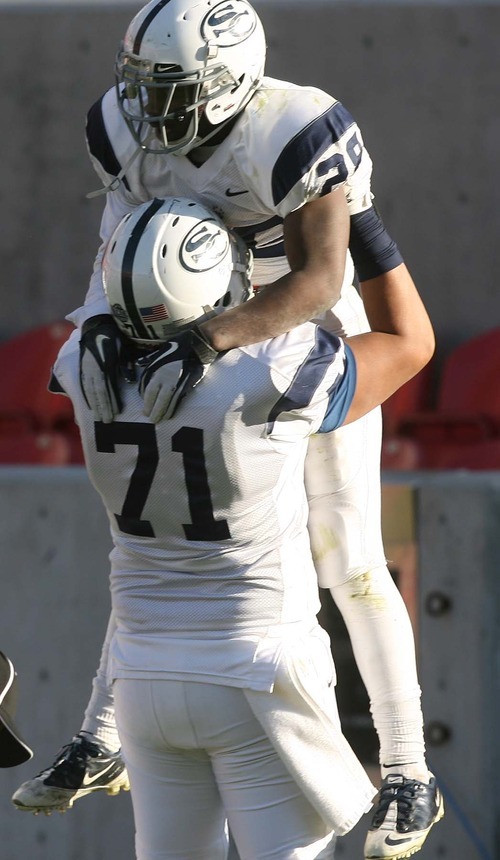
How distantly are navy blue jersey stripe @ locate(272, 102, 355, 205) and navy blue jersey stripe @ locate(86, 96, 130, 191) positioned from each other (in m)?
0.44

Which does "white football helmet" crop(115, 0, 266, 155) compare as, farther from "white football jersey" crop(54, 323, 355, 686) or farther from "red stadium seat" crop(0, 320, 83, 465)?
"red stadium seat" crop(0, 320, 83, 465)

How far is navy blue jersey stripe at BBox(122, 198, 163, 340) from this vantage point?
8.39ft

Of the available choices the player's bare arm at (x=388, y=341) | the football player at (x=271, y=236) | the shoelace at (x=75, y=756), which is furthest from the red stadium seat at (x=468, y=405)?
the shoelace at (x=75, y=756)

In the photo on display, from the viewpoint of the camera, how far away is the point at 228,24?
2820mm

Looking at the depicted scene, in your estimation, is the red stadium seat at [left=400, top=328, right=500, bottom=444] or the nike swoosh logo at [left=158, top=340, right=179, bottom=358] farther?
the red stadium seat at [left=400, top=328, right=500, bottom=444]

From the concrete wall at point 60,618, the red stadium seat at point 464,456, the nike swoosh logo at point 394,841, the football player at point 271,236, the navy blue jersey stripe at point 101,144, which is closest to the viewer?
the football player at point 271,236

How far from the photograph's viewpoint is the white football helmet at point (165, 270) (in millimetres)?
2547

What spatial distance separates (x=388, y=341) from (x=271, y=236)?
38 centimetres

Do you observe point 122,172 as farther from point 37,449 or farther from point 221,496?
point 37,449

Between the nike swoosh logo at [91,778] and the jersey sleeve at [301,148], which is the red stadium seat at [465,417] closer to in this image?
the nike swoosh logo at [91,778]

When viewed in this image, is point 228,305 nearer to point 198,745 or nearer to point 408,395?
point 198,745

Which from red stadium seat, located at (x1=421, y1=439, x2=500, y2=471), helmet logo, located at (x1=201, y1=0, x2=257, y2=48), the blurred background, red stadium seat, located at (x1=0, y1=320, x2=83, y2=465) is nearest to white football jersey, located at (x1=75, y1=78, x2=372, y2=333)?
helmet logo, located at (x1=201, y1=0, x2=257, y2=48)

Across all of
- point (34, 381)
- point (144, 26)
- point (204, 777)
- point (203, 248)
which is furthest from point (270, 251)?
point (34, 381)

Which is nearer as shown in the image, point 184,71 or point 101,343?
point 101,343
